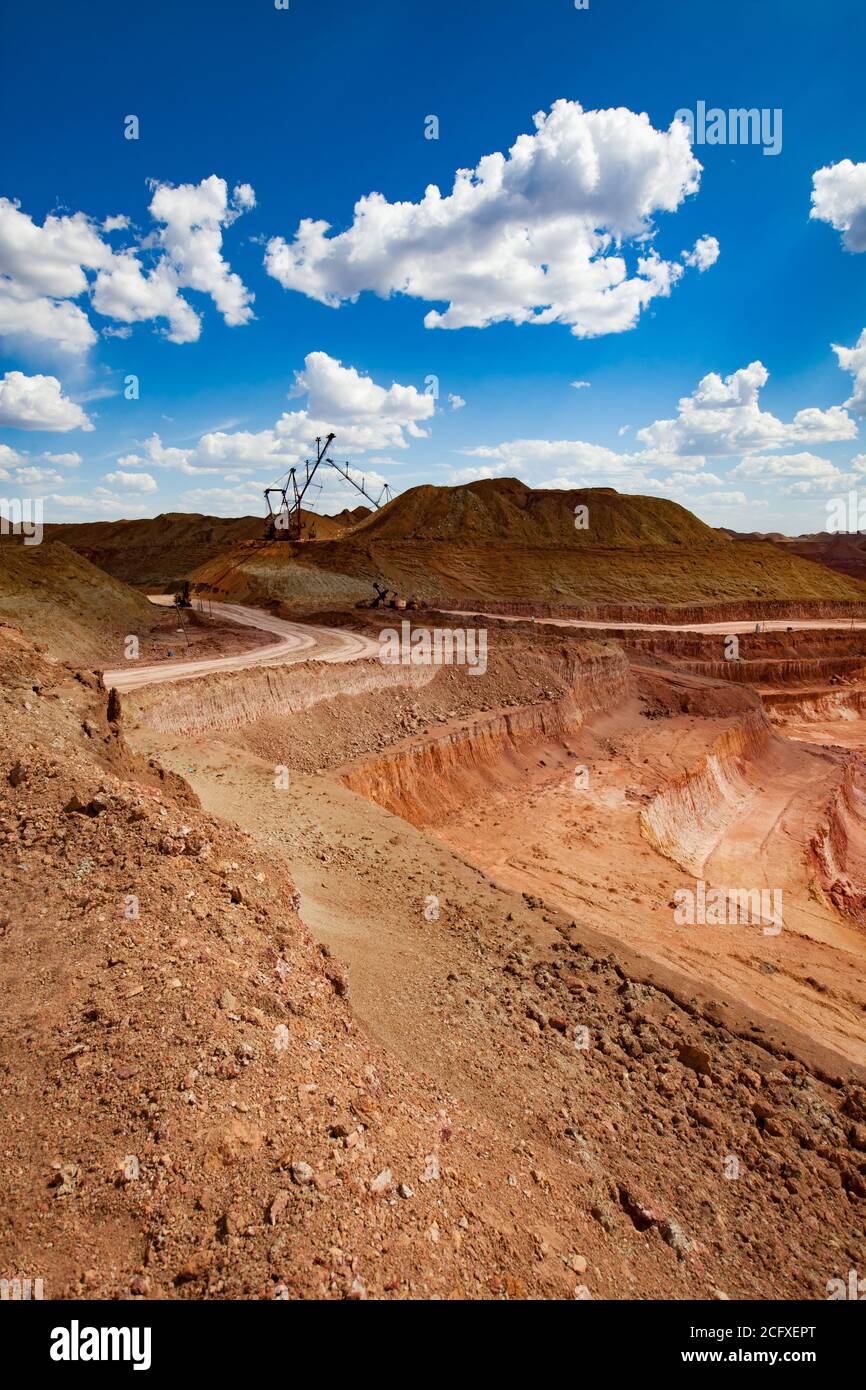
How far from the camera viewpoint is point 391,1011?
Answer: 8.26 meters

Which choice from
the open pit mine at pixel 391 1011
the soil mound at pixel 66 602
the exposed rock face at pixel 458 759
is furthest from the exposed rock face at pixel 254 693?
the soil mound at pixel 66 602

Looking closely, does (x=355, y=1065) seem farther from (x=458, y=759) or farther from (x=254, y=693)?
(x=458, y=759)

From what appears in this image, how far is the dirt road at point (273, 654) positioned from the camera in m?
24.2

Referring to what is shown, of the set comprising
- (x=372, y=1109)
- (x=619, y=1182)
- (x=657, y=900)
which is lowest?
(x=657, y=900)

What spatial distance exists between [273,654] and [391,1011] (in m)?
23.5

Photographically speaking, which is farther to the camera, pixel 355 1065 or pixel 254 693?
pixel 254 693

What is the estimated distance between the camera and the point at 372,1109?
554cm

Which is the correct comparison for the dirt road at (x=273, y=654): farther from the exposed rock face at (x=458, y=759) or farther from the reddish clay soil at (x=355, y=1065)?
the reddish clay soil at (x=355, y=1065)

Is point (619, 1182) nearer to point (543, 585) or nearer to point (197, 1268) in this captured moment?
point (197, 1268)

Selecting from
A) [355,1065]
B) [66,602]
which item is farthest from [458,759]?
[66,602]

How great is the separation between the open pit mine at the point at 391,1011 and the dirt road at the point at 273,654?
584 millimetres

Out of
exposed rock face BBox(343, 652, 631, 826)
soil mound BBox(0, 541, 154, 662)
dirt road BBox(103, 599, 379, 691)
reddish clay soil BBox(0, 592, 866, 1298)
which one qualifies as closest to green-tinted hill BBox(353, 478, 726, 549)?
dirt road BBox(103, 599, 379, 691)
